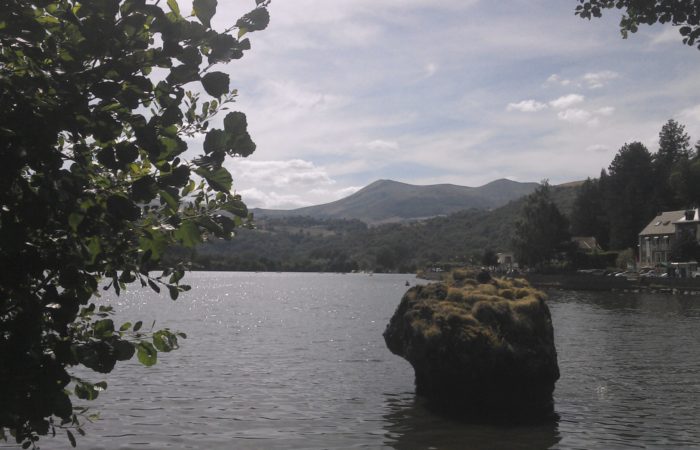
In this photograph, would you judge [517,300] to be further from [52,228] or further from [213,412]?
[52,228]

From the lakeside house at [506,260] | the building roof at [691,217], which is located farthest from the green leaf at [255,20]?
the lakeside house at [506,260]

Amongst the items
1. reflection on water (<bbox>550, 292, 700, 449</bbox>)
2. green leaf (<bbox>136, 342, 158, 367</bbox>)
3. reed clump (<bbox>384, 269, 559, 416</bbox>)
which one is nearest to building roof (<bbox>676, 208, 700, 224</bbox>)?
reflection on water (<bbox>550, 292, 700, 449</bbox>)

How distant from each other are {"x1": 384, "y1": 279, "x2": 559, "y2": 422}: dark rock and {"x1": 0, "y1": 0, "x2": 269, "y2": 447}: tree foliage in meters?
15.3

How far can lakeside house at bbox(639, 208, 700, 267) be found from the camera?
105375 mm

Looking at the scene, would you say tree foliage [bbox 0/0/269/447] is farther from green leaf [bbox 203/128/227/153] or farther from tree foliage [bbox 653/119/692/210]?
tree foliage [bbox 653/119/692/210]

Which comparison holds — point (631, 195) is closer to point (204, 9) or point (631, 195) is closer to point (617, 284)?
point (617, 284)

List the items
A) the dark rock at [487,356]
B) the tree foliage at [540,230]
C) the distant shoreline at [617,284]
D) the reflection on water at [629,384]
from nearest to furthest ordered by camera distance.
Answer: the reflection on water at [629,384] → the dark rock at [487,356] → the distant shoreline at [617,284] → the tree foliage at [540,230]

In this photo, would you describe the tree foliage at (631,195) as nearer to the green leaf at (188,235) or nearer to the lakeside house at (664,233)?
the lakeside house at (664,233)

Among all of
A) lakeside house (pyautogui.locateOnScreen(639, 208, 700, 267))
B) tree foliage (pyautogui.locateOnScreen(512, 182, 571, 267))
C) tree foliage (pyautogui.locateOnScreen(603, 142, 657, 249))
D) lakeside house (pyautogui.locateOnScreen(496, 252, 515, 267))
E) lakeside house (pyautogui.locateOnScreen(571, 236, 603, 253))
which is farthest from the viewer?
lakeside house (pyautogui.locateOnScreen(496, 252, 515, 267))

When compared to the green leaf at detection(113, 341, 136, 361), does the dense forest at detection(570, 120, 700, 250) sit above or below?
above

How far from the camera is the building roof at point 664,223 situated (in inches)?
4316

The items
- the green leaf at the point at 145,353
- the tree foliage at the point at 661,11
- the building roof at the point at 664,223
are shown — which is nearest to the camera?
the green leaf at the point at 145,353

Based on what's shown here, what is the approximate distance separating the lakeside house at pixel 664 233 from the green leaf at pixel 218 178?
115 metres

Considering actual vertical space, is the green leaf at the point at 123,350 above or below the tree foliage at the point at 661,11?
below
